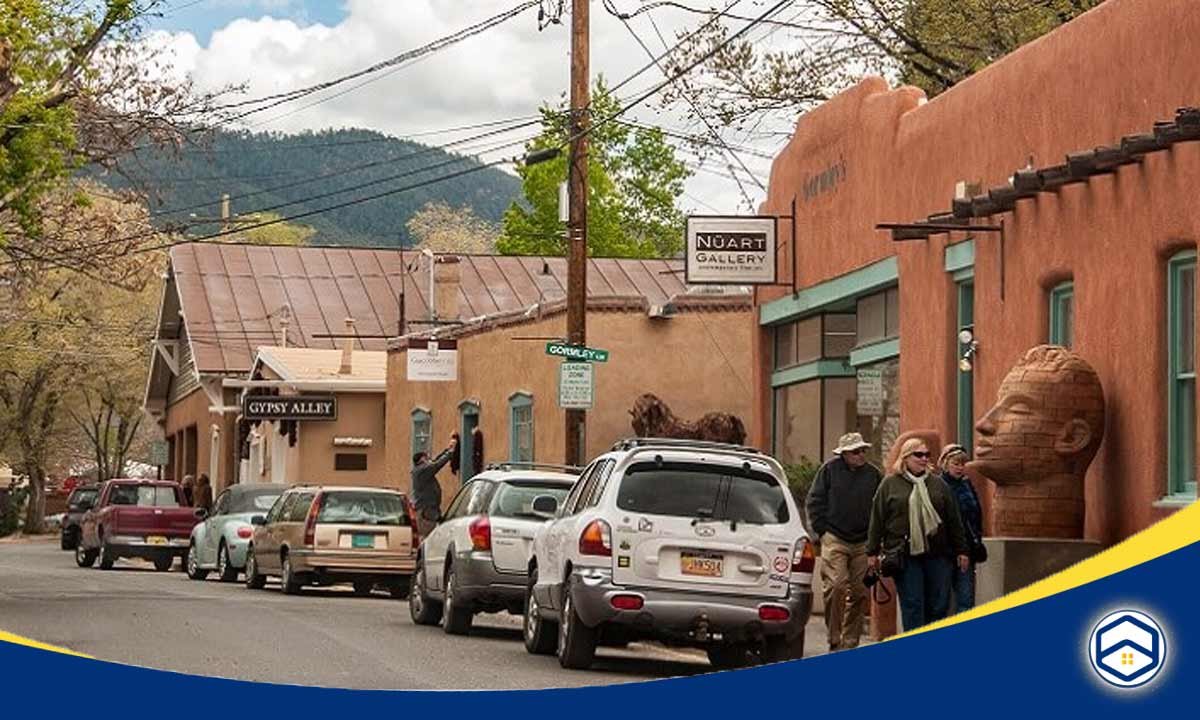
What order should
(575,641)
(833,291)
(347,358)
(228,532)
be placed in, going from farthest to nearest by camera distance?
(347,358)
(228,532)
(833,291)
(575,641)

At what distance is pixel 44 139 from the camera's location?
27.7 metres

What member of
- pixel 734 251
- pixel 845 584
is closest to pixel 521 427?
pixel 734 251

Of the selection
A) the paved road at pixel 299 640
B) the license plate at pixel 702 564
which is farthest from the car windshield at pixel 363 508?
the license plate at pixel 702 564

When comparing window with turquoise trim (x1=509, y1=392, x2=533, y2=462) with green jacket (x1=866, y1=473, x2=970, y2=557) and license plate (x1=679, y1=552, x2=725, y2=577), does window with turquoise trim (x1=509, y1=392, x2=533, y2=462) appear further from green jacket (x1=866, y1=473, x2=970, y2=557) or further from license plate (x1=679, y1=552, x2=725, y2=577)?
license plate (x1=679, y1=552, x2=725, y2=577)

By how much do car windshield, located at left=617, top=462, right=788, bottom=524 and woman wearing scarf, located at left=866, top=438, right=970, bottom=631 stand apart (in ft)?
2.94

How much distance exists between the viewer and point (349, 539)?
30.0m

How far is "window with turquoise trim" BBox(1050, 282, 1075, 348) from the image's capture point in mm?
19812

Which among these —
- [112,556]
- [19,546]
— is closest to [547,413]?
[112,556]

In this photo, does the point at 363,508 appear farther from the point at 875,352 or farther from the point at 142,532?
the point at 142,532

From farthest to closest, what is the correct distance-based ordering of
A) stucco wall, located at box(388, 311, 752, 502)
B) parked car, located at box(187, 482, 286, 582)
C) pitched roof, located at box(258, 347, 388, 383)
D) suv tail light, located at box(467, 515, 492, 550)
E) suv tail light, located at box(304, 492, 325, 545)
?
1. pitched roof, located at box(258, 347, 388, 383)
2. parked car, located at box(187, 482, 286, 582)
3. stucco wall, located at box(388, 311, 752, 502)
4. suv tail light, located at box(304, 492, 325, 545)
5. suv tail light, located at box(467, 515, 492, 550)

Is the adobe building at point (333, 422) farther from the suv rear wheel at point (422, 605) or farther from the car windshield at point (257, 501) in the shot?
the suv rear wheel at point (422, 605)

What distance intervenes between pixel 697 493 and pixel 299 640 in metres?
4.59

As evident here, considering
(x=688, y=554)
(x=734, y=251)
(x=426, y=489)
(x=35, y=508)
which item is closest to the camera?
(x=688, y=554)

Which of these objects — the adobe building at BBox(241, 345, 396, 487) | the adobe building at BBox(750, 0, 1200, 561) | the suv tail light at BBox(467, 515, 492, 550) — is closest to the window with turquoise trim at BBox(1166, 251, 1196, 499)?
the adobe building at BBox(750, 0, 1200, 561)
